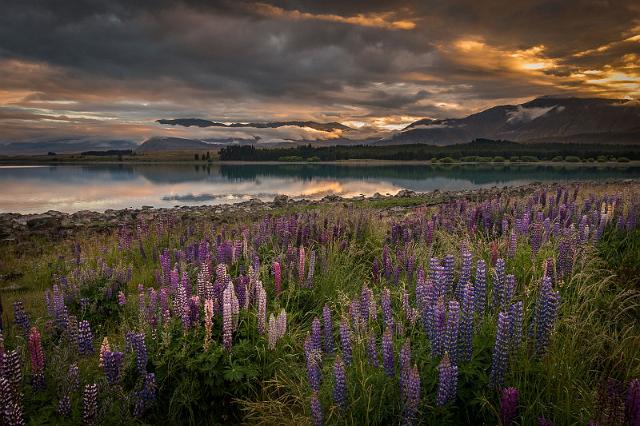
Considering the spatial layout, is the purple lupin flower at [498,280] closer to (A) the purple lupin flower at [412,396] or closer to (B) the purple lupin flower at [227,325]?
(A) the purple lupin flower at [412,396]

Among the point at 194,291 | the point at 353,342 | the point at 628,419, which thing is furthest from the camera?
the point at 194,291

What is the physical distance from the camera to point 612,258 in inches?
346

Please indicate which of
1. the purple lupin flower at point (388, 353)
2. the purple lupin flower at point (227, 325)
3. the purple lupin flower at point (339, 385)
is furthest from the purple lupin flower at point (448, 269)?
the purple lupin flower at point (227, 325)

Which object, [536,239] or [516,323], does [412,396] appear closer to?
[516,323]

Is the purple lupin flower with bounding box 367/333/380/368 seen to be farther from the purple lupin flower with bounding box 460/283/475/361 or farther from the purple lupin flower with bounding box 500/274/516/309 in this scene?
the purple lupin flower with bounding box 500/274/516/309

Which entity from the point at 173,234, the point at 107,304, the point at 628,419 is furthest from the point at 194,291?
the point at 173,234

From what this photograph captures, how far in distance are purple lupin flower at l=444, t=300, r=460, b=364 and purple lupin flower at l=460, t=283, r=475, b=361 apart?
0.18m

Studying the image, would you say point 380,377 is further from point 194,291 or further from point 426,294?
point 194,291

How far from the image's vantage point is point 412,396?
369 cm

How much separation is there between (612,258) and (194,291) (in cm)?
806

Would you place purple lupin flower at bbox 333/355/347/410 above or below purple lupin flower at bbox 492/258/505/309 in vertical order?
below

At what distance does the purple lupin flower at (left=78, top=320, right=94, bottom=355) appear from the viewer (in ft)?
17.2

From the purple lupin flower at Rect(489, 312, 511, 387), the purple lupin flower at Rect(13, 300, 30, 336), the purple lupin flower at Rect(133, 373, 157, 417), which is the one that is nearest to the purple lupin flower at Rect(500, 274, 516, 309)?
the purple lupin flower at Rect(489, 312, 511, 387)

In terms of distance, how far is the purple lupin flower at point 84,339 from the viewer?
5.23 meters
